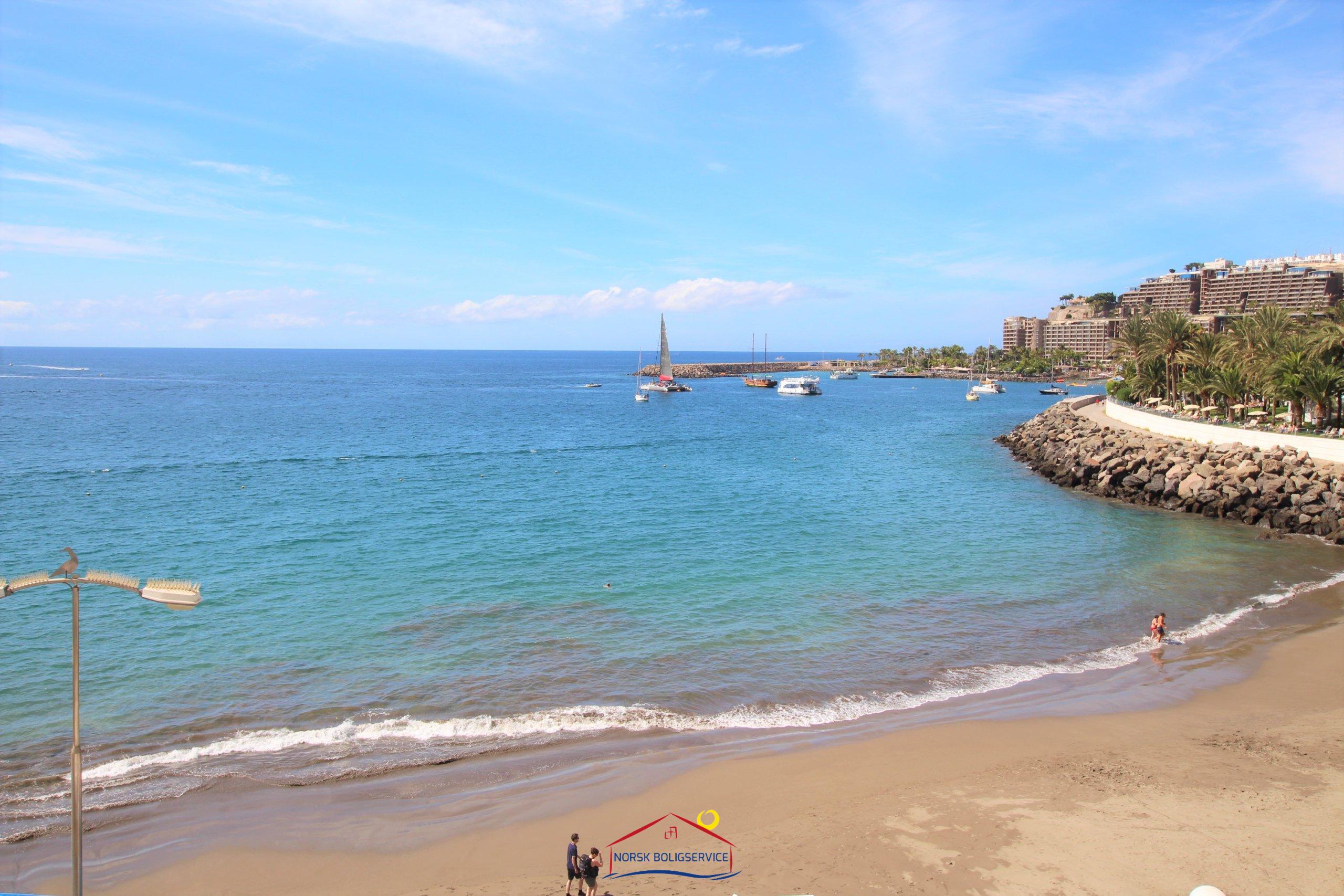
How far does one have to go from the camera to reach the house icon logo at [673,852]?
11.6 meters

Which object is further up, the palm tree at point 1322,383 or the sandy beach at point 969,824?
the palm tree at point 1322,383

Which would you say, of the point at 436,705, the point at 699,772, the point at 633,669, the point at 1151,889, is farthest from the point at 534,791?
the point at 1151,889

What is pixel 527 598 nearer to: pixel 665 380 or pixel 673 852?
pixel 673 852

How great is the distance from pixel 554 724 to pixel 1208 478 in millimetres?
36676

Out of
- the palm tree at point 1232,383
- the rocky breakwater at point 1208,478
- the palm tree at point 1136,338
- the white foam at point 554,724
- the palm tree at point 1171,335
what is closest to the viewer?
the white foam at point 554,724

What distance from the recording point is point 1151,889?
35.5 feet

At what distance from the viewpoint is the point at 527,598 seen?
25.2 meters

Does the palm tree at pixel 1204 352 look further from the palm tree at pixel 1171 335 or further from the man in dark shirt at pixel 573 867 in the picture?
the man in dark shirt at pixel 573 867

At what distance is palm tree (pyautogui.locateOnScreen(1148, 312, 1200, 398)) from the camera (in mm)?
63156

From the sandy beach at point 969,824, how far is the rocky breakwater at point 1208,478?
21.7 meters

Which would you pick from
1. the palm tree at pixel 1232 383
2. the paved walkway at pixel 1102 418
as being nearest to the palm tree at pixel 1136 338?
the paved walkway at pixel 1102 418

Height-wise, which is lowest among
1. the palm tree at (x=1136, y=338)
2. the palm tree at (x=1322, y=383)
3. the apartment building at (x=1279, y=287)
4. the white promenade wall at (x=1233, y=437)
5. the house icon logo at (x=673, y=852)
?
the house icon logo at (x=673, y=852)

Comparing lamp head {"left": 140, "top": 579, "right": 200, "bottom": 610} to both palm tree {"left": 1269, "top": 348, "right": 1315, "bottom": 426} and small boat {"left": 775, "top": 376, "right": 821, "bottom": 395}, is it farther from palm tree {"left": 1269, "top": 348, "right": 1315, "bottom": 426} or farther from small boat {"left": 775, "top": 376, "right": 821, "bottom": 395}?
small boat {"left": 775, "top": 376, "right": 821, "bottom": 395}

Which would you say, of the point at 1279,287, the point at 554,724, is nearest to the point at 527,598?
the point at 554,724
